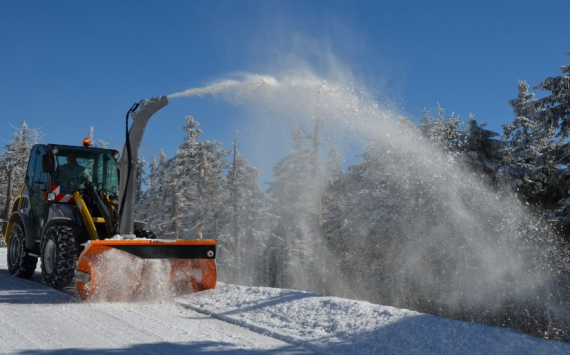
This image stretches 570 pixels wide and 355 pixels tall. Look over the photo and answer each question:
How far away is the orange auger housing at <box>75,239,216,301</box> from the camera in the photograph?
700 centimetres

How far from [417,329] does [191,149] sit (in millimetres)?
31572

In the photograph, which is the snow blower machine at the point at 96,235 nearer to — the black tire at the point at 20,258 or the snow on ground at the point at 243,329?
the black tire at the point at 20,258

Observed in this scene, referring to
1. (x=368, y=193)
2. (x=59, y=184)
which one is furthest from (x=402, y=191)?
(x=59, y=184)

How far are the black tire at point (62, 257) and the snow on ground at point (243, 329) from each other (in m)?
0.65

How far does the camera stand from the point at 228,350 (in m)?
4.76

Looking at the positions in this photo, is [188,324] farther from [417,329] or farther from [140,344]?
[417,329]

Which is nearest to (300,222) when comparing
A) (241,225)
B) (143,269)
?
(241,225)

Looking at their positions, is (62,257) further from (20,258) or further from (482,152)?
(482,152)

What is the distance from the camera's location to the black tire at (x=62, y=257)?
7.84 m

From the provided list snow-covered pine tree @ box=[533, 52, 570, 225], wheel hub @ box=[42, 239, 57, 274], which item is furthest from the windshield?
snow-covered pine tree @ box=[533, 52, 570, 225]

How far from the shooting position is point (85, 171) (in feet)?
30.7

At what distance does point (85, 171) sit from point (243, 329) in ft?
17.3

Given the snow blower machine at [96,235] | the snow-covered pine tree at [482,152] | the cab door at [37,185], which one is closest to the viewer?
the snow blower machine at [96,235]

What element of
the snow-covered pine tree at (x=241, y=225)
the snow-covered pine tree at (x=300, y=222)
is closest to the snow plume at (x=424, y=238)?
the snow-covered pine tree at (x=300, y=222)
